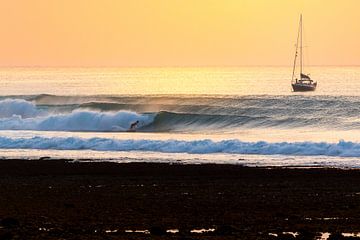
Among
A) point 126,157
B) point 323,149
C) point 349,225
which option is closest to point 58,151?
point 126,157

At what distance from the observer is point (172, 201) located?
17.5 metres

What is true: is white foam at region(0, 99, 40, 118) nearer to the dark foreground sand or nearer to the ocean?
the ocean

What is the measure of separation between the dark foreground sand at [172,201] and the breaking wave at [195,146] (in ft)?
21.8

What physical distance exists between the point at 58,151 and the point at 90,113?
23782 millimetres

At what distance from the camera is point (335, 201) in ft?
57.0

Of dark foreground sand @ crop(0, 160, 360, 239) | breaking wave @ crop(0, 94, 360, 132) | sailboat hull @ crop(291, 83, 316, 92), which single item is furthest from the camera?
sailboat hull @ crop(291, 83, 316, 92)

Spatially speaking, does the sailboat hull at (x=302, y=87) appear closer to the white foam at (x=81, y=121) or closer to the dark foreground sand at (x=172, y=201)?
the white foam at (x=81, y=121)

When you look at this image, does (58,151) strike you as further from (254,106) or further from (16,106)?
(16,106)

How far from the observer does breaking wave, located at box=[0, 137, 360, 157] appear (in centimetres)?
3134

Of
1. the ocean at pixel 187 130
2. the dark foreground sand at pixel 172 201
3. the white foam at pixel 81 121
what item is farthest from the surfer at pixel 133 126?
the dark foreground sand at pixel 172 201

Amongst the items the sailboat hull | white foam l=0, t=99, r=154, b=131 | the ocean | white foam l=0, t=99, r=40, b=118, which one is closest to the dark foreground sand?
the ocean

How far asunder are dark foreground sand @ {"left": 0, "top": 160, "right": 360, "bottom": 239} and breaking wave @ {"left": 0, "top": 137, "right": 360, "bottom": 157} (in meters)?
6.66

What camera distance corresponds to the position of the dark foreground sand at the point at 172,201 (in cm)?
1395

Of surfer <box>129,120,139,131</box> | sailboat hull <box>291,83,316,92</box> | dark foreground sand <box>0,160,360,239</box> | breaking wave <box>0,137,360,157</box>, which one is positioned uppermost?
sailboat hull <box>291,83,316,92</box>
